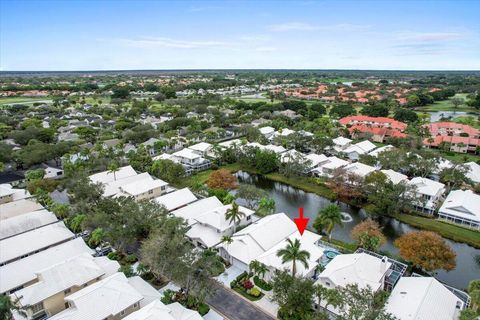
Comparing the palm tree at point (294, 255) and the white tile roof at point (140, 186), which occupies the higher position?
the palm tree at point (294, 255)

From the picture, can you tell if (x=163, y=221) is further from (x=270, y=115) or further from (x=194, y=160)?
(x=270, y=115)

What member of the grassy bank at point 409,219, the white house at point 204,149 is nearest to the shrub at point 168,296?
the grassy bank at point 409,219

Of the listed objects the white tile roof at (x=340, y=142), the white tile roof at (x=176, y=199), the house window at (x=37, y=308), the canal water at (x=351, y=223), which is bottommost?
the canal water at (x=351, y=223)

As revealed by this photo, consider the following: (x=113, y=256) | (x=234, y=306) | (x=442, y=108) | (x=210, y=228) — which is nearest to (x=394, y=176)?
(x=210, y=228)

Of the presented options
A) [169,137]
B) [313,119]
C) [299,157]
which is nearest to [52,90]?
[169,137]

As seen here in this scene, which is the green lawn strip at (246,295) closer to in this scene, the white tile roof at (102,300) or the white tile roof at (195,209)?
the white tile roof at (102,300)

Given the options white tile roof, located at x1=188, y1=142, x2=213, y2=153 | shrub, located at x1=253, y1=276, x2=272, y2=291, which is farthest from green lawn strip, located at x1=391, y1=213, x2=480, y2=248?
white tile roof, located at x1=188, y1=142, x2=213, y2=153
